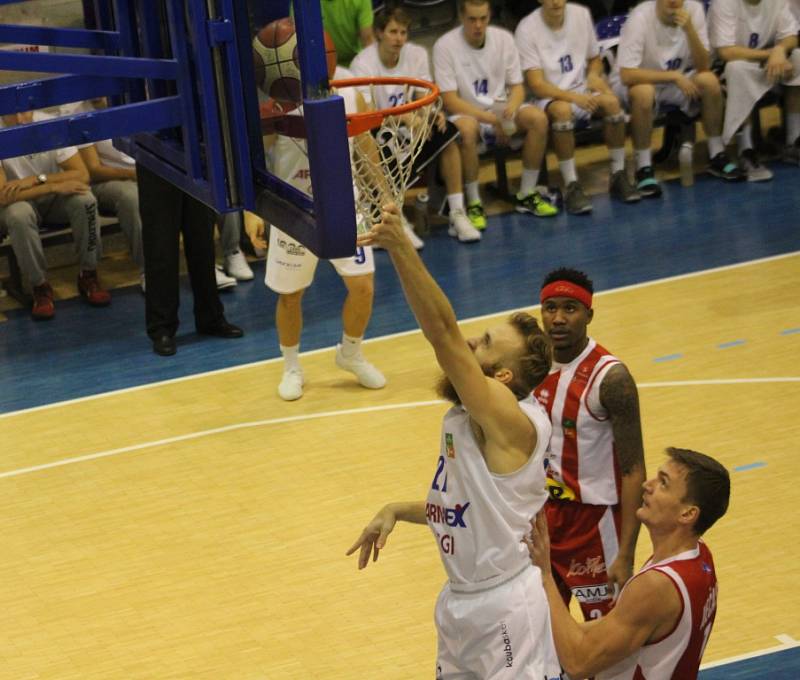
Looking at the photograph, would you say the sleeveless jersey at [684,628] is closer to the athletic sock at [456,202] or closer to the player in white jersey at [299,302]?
the player in white jersey at [299,302]

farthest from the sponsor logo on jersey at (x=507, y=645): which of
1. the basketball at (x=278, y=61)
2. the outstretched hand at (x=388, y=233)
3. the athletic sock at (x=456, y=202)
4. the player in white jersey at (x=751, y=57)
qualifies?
the player in white jersey at (x=751, y=57)

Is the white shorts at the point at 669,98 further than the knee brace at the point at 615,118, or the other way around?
the white shorts at the point at 669,98

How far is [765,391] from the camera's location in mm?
8109

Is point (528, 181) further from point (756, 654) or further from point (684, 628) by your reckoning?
point (684, 628)

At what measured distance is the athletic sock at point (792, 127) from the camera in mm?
12773

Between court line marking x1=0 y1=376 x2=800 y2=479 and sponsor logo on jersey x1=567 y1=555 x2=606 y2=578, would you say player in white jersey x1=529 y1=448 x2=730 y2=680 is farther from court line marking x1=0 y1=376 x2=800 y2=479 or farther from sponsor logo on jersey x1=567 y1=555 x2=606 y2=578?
court line marking x1=0 y1=376 x2=800 y2=479

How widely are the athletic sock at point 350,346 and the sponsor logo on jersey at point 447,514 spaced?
4349 millimetres

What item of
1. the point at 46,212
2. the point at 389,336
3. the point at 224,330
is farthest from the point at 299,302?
the point at 46,212

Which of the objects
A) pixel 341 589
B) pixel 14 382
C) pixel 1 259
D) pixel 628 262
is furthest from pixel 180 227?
pixel 341 589

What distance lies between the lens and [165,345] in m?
9.69

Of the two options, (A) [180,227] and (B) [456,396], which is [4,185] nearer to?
(A) [180,227]

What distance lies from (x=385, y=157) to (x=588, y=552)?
1.61 meters

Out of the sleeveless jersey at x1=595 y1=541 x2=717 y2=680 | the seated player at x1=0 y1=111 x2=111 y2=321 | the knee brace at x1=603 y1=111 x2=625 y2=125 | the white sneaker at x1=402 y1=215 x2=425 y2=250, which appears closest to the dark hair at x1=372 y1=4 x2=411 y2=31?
the white sneaker at x1=402 y1=215 x2=425 y2=250

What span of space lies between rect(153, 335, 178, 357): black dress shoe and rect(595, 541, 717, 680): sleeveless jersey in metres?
5.92
